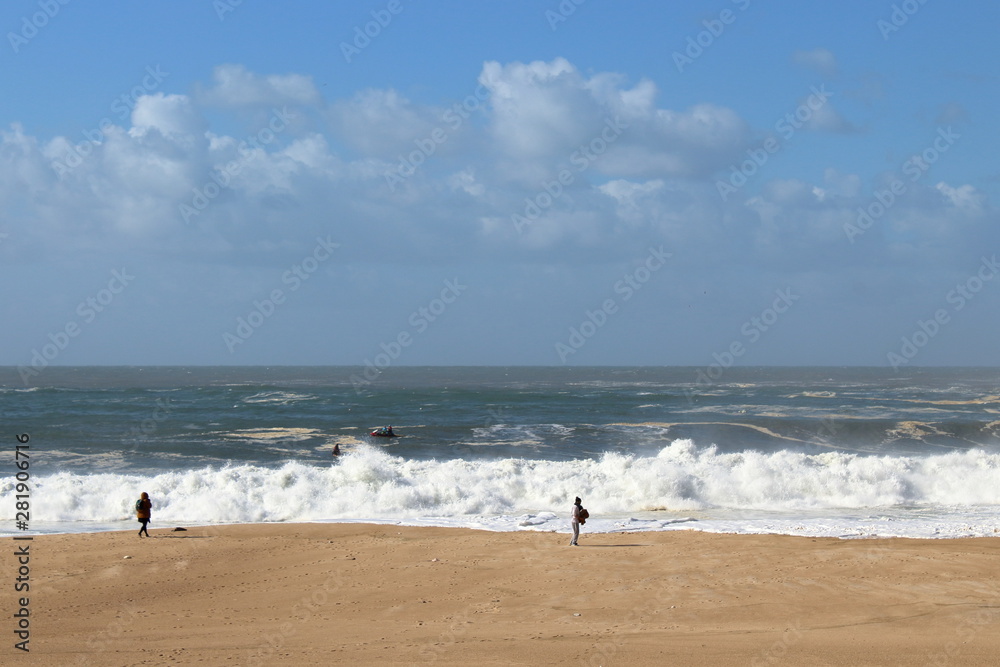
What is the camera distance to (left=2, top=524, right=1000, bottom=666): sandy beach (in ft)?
33.5

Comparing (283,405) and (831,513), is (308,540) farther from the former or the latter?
(283,405)

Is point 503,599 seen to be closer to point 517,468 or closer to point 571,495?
point 571,495

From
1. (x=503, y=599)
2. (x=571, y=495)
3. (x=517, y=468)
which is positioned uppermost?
(x=517, y=468)

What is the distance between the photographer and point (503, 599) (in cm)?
1272

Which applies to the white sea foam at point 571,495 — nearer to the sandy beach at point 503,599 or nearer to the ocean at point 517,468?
the ocean at point 517,468

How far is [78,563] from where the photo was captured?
14.8 meters

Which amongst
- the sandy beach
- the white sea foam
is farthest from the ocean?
the sandy beach

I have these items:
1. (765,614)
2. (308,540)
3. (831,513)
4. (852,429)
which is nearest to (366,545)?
(308,540)

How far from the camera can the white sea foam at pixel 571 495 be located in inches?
A: 783

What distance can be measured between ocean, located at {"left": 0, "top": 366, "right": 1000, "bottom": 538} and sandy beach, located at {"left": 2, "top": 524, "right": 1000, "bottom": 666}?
288 centimetres

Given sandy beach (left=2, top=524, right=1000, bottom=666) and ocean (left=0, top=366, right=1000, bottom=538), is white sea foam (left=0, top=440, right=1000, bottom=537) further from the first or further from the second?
sandy beach (left=2, top=524, right=1000, bottom=666)

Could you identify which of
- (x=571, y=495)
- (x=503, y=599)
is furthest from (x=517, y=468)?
(x=503, y=599)

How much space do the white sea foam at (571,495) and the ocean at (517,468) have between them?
0.20ft

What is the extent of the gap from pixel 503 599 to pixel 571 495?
1050 centimetres
